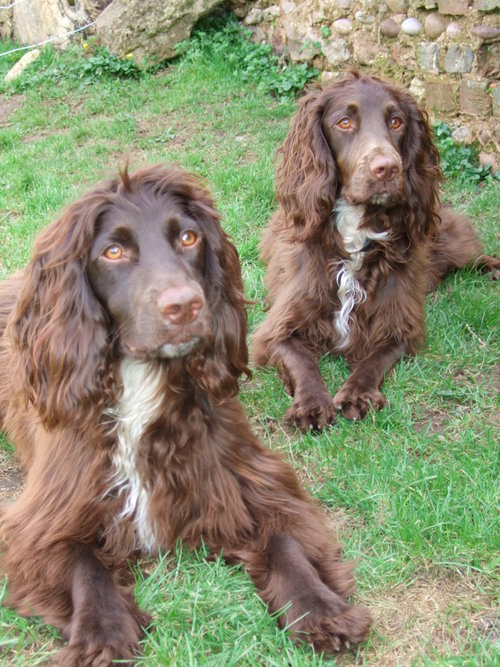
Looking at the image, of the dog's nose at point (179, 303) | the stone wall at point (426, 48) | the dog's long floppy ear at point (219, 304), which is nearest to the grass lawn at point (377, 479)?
the dog's long floppy ear at point (219, 304)

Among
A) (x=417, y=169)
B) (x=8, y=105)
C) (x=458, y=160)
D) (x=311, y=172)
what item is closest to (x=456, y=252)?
(x=417, y=169)

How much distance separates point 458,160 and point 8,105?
16.1ft

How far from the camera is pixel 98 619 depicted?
2.56 m

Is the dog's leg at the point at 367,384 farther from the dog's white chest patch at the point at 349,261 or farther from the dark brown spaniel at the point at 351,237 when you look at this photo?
the dog's white chest patch at the point at 349,261

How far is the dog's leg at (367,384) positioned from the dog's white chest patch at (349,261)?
24cm

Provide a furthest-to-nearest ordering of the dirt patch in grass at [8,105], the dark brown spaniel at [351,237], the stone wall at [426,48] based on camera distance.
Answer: the dirt patch in grass at [8,105]
the stone wall at [426,48]
the dark brown spaniel at [351,237]

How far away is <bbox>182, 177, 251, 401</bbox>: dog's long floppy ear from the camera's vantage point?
291 centimetres

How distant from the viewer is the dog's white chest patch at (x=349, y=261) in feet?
14.1

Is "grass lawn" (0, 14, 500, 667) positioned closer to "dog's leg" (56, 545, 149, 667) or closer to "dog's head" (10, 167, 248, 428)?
"dog's leg" (56, 545, 149, 667)

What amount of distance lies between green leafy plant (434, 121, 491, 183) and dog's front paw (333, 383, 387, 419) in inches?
115

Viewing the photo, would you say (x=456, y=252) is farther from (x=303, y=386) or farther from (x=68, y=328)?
(x=68, y=328)

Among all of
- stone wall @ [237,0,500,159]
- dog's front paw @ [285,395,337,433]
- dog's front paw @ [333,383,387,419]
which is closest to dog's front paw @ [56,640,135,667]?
dog's front paw @ [285,395,337,433]

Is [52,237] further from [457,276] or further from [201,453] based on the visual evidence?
[457,276]

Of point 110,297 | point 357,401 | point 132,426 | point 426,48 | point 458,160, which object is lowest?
point 458,160
